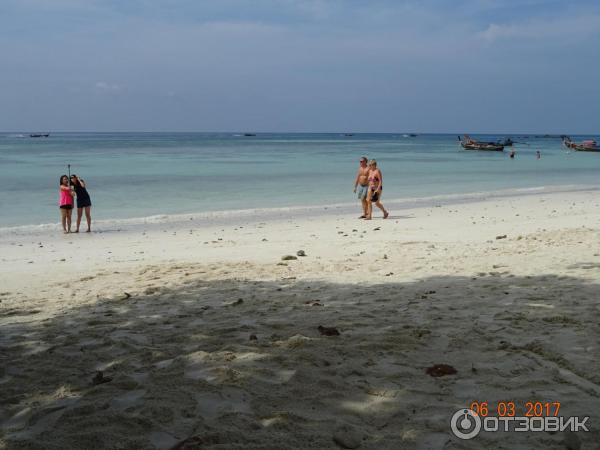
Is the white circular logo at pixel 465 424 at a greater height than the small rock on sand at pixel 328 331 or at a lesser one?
greater

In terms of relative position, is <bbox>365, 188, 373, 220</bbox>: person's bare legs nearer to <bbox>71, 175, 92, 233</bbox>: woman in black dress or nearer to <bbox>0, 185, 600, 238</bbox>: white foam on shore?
<bbox>0, 185, 600, 238</bbox>: white foam on shore

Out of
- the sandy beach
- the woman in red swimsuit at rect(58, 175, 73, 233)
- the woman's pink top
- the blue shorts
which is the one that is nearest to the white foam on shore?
the woman in red swimsuit at rect(58, 175, 73, 233)

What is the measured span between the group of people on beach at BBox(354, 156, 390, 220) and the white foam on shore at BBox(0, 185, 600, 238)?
2413 mm

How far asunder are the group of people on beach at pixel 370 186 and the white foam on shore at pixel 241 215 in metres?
2.41

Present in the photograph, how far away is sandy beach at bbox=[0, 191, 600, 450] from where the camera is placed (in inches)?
130

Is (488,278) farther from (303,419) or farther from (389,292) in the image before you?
(303,419)

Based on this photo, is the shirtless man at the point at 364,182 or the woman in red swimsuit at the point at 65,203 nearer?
the woman in red swimsuit at the point at 65,203

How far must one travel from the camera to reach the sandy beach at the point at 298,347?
130 inches

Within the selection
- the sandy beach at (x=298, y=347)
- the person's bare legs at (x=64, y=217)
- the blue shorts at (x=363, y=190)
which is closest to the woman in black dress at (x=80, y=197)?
the person's bare legs at (x=64, y=217)

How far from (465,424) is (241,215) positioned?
1627 cm

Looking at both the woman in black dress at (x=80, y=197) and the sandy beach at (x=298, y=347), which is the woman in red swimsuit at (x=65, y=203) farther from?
the sandy beach at (x=298, y=347)

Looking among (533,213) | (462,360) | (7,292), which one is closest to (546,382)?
(462,360)

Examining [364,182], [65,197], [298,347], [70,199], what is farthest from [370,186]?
[298,347]

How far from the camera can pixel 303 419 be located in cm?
340
